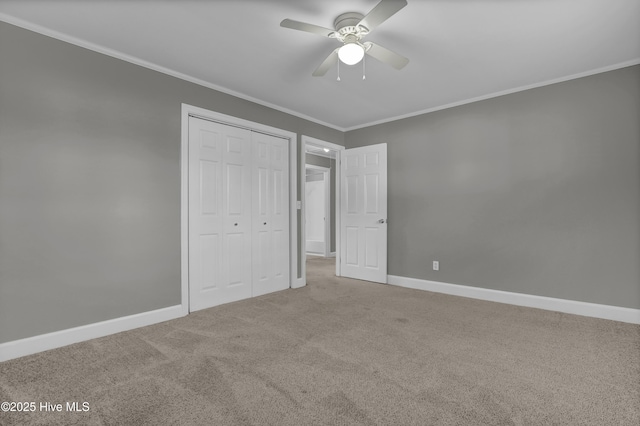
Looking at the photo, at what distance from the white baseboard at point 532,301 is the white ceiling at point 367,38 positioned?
247 cm

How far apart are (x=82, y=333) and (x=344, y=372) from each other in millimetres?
2238

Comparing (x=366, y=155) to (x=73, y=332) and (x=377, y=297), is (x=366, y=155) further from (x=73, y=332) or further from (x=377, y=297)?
(x=73, y=332)

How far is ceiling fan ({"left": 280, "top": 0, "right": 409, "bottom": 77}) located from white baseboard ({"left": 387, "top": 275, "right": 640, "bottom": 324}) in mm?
2992

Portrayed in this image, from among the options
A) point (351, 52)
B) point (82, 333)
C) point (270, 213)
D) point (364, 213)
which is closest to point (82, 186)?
point (82, 333)

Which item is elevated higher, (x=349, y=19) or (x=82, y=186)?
(x=349, y=19)

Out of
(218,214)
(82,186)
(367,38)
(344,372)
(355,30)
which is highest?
(367,38)

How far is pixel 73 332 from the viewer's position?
2.54m

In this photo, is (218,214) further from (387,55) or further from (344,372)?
(387,55)

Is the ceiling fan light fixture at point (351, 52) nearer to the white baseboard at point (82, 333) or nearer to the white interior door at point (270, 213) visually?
the white interior door at point (270, 213)

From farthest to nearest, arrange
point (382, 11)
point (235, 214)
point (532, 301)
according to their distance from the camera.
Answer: point (235, 214) → point (532, 301) → point (382, 11)

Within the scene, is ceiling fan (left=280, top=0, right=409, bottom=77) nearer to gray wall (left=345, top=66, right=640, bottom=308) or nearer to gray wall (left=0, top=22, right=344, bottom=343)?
gray wall (left=0, top=22, right=344, bottom=343)

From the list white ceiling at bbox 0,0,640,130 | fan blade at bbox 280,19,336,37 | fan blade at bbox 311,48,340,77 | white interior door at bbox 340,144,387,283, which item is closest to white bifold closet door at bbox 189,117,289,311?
white ceiling at bbox 0,0,640,130

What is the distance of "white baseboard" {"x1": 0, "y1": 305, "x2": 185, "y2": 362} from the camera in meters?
2.29

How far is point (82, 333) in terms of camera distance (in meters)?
2.59
